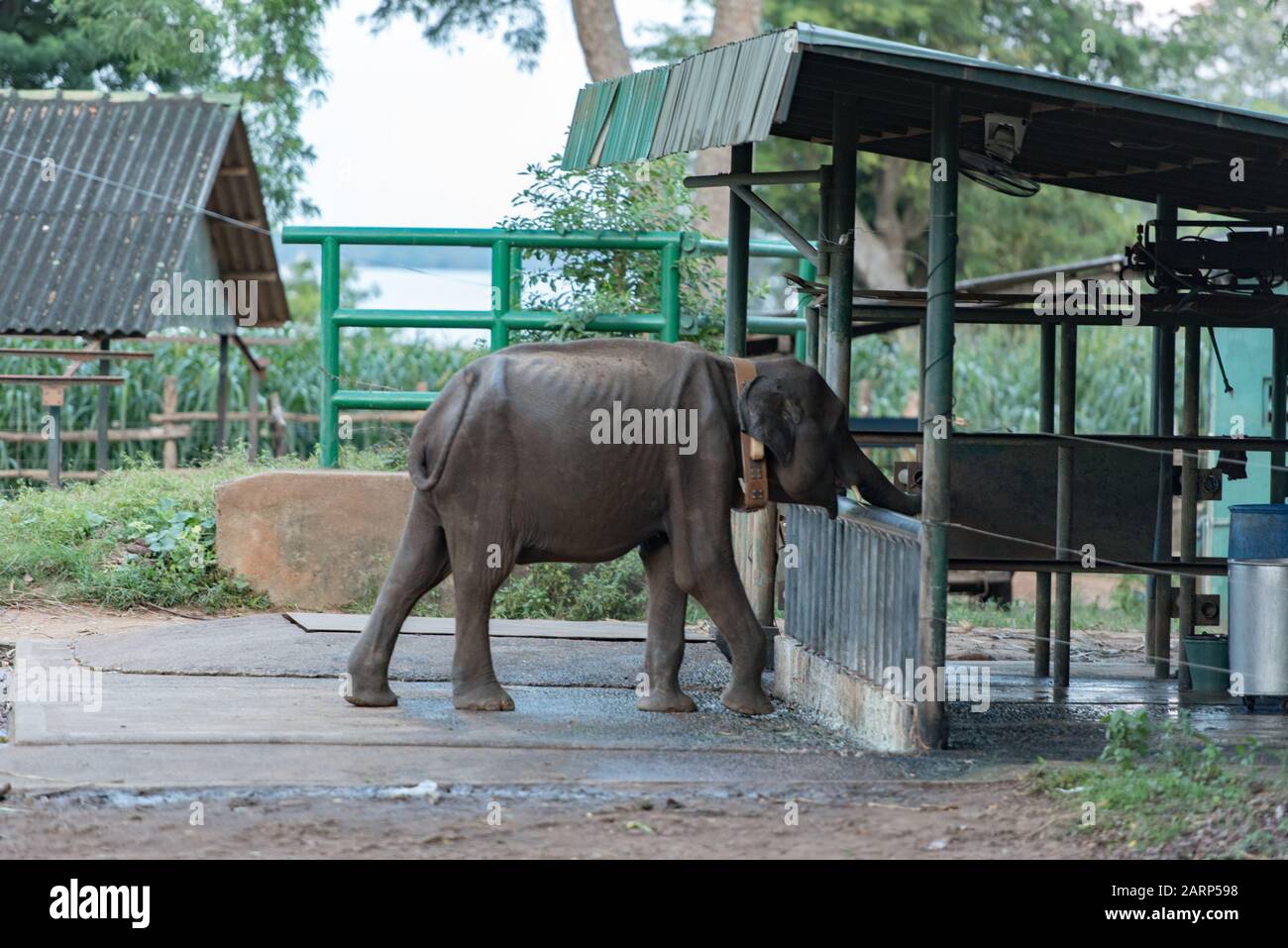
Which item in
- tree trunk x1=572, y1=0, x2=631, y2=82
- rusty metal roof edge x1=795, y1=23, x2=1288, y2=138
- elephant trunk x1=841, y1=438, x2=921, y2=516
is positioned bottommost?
elephant trunk x1=841, y1=438, x2=921, y2=516

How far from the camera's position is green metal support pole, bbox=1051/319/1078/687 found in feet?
32.1

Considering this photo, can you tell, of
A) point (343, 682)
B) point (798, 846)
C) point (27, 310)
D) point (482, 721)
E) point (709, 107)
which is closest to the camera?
point (798, 846)

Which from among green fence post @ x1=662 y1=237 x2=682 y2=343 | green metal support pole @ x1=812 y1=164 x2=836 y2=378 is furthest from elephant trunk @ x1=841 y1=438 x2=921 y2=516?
green fence post @ x1=662 y1=237 x2=682 y2=343

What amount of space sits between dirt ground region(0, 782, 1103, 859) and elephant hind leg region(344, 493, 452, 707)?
184 cm

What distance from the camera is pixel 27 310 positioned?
52.3 ft

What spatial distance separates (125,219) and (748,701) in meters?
10.8

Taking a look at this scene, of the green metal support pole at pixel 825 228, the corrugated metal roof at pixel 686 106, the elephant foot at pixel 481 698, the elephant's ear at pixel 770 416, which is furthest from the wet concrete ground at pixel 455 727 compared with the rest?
the corrugated metal roof at pixel 686 106

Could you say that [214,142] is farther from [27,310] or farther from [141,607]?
[141,607]

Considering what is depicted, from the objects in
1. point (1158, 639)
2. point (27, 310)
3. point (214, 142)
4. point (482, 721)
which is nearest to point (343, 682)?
point (482, 721)

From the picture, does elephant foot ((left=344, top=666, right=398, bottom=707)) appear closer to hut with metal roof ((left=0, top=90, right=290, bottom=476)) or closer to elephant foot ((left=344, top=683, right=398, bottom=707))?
elephant foot ((left=344, top=683, right=398, bottom=707))

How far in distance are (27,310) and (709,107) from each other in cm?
1024

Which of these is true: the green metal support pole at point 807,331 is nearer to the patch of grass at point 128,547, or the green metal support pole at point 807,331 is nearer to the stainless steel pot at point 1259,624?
the stainless steel pot at point 1259,624

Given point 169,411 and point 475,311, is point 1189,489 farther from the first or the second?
point 169,411

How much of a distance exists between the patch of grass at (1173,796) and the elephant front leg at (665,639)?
7.15 ft
